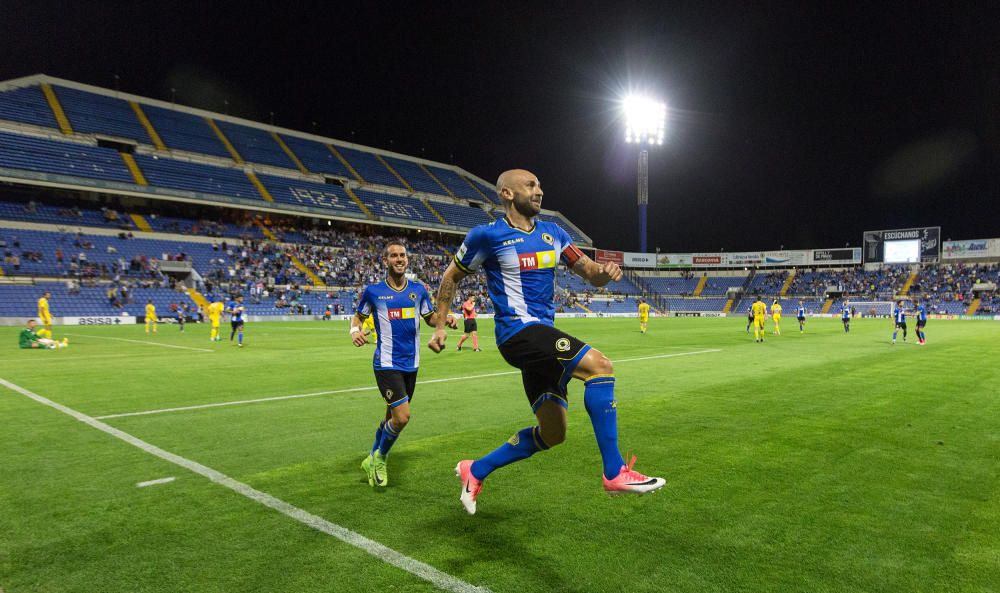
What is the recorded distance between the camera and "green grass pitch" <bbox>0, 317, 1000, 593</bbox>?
3309 millimetres

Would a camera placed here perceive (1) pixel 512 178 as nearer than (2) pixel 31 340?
Yes

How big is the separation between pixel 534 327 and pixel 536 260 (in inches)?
19.5

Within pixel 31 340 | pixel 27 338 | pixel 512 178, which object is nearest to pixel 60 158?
pixel 31 340

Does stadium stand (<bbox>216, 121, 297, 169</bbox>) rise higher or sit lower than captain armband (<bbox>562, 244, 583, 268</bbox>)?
higher

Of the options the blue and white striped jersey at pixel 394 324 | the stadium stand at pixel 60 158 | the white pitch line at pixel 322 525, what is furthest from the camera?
the stadium stand at pixel 60 158

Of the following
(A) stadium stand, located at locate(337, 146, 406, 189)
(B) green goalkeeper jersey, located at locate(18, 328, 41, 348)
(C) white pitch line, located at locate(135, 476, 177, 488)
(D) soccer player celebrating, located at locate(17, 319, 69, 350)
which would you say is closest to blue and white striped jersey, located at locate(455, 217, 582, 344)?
(C) white pitch line, located at locate(135, 476, 177, 488)

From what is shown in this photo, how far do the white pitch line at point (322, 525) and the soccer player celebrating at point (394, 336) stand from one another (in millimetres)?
917

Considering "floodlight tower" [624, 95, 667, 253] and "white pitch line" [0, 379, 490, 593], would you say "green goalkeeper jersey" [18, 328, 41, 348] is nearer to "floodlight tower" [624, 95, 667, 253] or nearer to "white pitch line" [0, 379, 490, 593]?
"white pitch line" [0, 379, 490, 593]

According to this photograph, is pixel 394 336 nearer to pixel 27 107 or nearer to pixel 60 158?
pixel 60 158

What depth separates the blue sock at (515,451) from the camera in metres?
3.92

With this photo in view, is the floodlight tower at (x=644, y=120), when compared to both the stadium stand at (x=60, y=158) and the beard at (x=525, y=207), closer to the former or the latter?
the stadium stand at (x=60, y=158)

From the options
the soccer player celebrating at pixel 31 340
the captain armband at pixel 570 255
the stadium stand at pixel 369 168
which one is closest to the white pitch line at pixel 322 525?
the captain armband at pixel 570 255

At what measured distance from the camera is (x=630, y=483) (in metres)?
3.30

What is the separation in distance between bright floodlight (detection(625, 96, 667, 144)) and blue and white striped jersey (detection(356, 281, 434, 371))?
5639 centimetres
